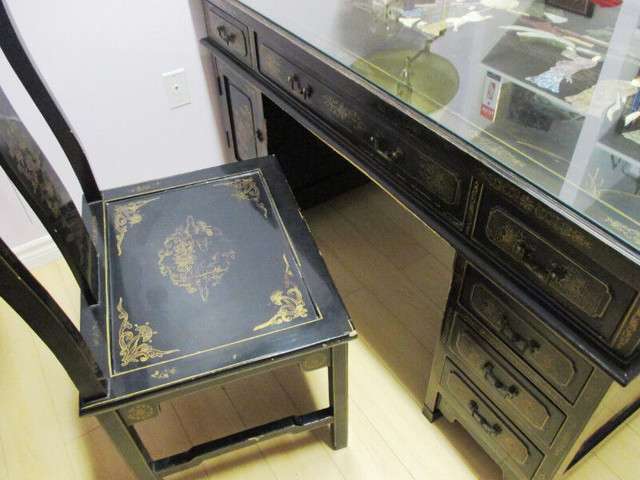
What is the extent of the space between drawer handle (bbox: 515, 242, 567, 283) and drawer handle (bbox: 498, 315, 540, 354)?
0.48 feet

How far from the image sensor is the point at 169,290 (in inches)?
38.5

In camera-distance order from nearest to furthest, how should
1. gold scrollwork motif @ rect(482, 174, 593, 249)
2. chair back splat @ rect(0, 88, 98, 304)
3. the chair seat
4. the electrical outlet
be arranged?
gold scrollwork motif @ rect(482, 174, 593, 249) → chair back splat @ rect(0, 88, 98, 304) → the chair seat → the electrical outlet

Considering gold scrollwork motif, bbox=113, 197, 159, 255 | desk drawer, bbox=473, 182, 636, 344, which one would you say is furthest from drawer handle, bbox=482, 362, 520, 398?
gold scrollwork motif, bbox=113, 197, 159, 255

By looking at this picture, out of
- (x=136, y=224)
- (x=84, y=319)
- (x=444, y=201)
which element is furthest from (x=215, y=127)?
(x=444, y=201)

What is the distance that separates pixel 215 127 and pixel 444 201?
1.07 metres

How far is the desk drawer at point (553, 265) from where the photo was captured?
68 cm

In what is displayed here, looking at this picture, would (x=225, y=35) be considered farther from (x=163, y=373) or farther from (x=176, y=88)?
(x=163, y=373)

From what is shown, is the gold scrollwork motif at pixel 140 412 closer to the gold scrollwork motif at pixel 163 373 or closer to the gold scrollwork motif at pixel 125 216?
the gold scrollwork motif at pixel 163 373

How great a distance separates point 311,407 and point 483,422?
43 cm

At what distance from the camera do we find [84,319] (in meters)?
0.93

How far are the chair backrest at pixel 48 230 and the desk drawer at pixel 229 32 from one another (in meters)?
0.45

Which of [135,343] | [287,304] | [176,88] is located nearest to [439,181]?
[287,304]

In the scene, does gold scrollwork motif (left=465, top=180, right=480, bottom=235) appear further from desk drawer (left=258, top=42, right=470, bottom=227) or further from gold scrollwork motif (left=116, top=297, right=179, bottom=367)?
gold scrollwork motif (left=116, top=297, right=179, bottom=367)

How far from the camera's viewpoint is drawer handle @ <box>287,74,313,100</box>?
109 centimetres
